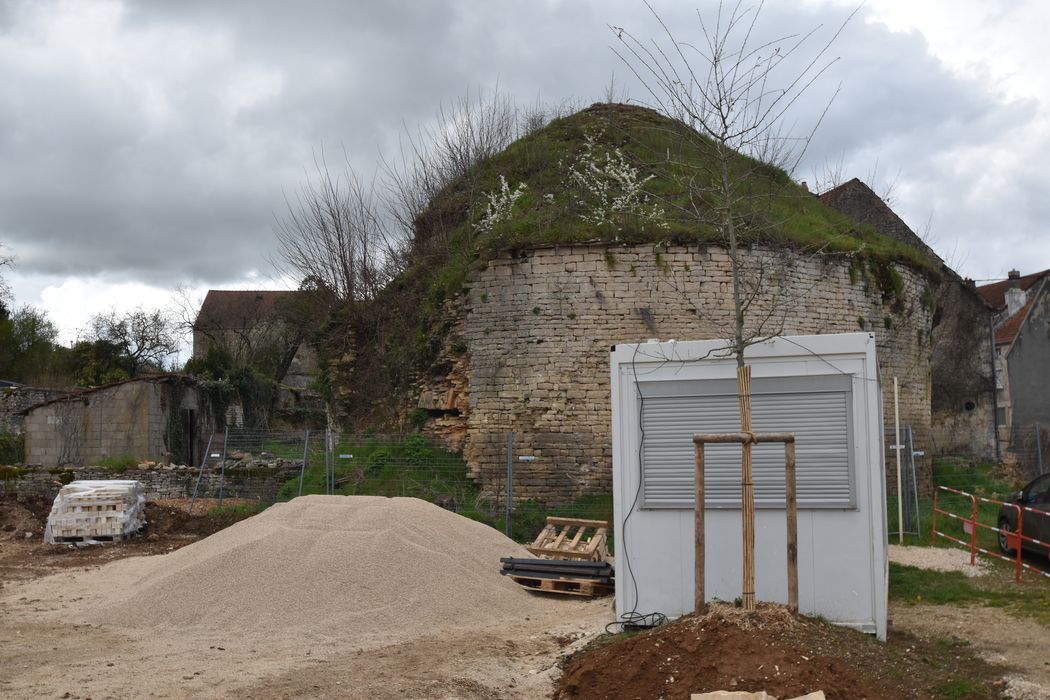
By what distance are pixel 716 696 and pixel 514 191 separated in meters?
15.2

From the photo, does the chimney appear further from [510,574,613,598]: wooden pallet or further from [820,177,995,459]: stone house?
[510,574,613,598]: wooden pallet

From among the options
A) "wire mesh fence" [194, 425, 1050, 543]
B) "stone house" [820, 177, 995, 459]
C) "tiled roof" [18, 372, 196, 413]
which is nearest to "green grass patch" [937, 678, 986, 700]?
"wire mesh fence" [194, 425, 1050, 543]

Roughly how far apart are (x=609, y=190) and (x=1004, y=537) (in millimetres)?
9301

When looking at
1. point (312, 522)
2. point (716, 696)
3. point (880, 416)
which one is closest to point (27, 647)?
point (312, 522)

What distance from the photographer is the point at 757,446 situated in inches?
296

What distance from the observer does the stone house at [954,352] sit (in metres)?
25.7

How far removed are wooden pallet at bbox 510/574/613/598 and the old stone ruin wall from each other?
4.52m

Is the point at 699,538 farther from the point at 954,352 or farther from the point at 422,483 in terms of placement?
the point at 954,352

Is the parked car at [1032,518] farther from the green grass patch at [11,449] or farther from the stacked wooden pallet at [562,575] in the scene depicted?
the green grass patch at [11,449]

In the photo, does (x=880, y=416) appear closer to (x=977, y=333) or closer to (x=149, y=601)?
(x=149, y=601)

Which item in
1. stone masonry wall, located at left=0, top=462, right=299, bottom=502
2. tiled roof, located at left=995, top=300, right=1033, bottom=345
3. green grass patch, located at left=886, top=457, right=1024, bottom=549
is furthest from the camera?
tiled roof, located at left=995, top=300, right=1033, bottom=345

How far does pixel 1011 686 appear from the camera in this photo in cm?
601

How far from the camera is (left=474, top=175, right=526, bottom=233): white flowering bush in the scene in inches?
719

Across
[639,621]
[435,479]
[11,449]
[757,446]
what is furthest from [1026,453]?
[11,449]
